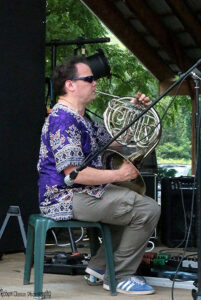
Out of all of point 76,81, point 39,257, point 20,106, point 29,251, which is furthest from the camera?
point 20,106

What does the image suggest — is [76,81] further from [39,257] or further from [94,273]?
[94,273]

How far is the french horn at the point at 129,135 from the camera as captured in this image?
366 cm

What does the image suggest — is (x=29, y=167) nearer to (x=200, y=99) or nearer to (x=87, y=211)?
(x=87, y=211)

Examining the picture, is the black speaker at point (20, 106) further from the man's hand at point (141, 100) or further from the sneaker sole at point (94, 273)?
the man's hand at point (141, 100)

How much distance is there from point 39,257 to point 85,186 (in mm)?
471

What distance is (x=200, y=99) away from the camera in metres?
3.30

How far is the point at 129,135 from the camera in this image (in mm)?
3713

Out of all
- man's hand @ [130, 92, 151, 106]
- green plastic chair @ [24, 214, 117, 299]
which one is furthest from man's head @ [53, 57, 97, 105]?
green plastic chair @ [24, 214, 117, 299]

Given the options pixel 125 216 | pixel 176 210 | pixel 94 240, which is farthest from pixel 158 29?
pixel 125 216

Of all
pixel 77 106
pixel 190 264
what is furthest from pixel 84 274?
pixel 77 106

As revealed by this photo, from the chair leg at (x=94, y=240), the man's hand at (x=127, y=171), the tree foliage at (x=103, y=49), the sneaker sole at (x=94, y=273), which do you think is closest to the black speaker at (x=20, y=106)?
the chair leg at (x=94, y=240)

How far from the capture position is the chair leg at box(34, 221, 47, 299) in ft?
11.3

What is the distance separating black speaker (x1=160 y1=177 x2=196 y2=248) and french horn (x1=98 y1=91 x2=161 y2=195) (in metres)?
2.40

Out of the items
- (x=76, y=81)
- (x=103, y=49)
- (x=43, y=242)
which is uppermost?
(x=103, y=49)
